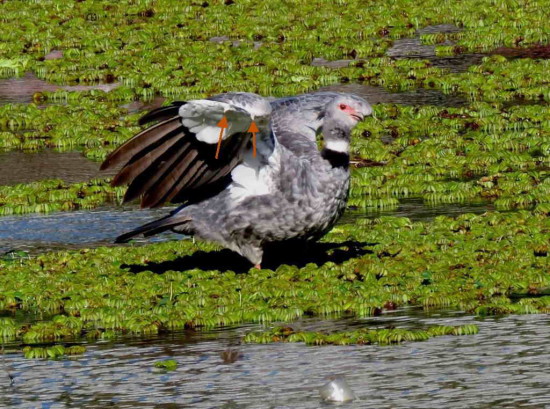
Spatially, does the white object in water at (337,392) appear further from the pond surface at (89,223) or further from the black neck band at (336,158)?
the pond surface at (89,223)

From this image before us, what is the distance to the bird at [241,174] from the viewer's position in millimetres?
10906

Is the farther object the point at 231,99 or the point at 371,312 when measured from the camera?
the point at 231,99

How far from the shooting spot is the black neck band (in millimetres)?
11445

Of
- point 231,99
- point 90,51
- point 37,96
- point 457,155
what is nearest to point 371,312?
point 231,99

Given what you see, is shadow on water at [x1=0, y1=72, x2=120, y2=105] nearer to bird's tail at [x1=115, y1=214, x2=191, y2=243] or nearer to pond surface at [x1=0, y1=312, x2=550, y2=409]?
bird's tail at [x1=115, y1=214, x2=191, y2=243]

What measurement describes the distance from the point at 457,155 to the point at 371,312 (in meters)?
6.31

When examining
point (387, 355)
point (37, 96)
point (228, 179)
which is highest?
point (37, 96)

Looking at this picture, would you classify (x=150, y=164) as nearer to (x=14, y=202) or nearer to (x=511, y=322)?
(x=511, y=322)

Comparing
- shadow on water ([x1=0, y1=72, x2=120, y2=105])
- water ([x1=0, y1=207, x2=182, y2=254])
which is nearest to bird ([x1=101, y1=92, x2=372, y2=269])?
water ([x1=0, y1=207, x2=182, y2=254])

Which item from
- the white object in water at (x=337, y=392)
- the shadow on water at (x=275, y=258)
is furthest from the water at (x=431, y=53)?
the white object in water at (x=337, y=392)

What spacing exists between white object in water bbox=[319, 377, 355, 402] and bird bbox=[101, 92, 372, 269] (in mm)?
3451

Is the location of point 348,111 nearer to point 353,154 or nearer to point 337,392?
point 337,392

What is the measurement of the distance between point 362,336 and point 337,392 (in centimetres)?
151

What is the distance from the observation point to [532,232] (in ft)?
38.9
